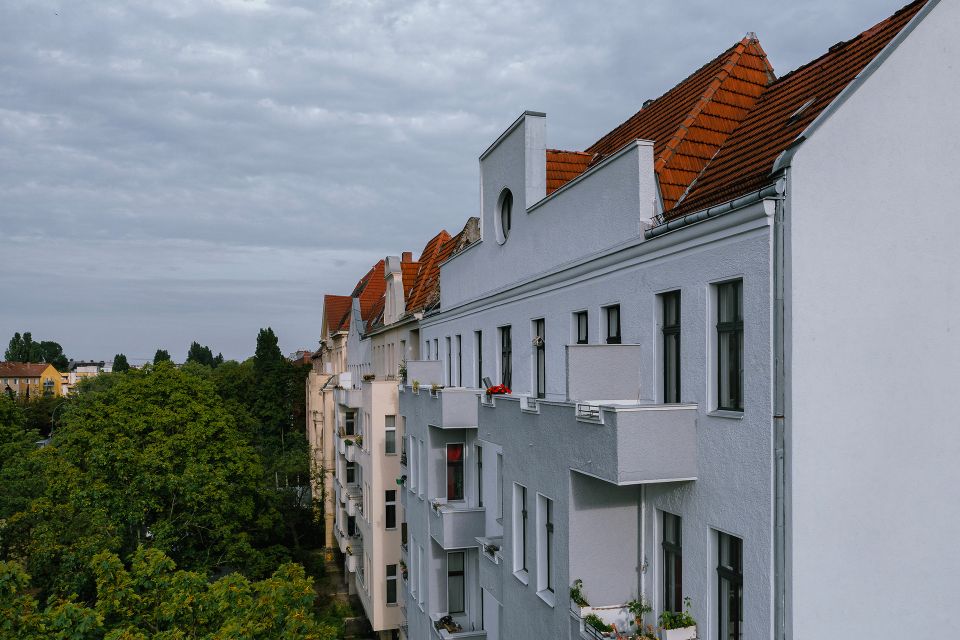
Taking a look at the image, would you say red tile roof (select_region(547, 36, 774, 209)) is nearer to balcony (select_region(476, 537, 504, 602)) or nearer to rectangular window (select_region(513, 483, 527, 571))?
rectangular window (select_region(513, 483, 527, 571))

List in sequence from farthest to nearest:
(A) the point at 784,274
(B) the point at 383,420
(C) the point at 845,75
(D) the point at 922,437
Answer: (B) the point at 383,420, (C) the point at 845,75, (D) the point at 922,437, (A) the point at 784,274

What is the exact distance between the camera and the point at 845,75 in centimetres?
881

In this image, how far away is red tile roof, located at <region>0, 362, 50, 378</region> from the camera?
129 meters

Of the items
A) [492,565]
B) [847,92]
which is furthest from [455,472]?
[847,92]

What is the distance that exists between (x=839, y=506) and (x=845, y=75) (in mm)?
5280

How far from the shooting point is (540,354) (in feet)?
46.7

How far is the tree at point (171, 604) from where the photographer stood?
11.7m

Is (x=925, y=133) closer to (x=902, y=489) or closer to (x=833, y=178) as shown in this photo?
(x=833, y=178)

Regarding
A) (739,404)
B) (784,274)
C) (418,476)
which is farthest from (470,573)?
(784,274)

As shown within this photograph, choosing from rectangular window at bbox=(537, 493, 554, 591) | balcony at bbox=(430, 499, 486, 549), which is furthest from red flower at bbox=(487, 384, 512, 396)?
balcony at bbox=(430, 499, 486, 549)

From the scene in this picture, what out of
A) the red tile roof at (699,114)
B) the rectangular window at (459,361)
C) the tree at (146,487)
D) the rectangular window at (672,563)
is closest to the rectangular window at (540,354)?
the red tile roof at (699,114)

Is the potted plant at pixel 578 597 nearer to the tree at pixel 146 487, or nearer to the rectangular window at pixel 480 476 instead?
the rectangular window at pixel 480 476

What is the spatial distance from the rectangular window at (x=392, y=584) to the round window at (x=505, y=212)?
16.7 metres

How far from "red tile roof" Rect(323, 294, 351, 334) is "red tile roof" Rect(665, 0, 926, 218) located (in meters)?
43.2
